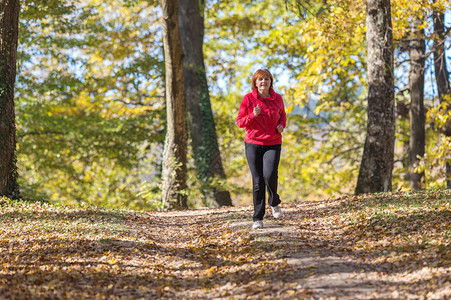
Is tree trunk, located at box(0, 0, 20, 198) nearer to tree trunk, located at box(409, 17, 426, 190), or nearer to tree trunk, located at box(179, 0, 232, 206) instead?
tree trunk, located at box(179, 0, 232, 206)

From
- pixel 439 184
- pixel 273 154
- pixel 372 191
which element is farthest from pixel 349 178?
pixel 273 154

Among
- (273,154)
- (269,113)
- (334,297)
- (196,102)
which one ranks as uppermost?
(196,102)

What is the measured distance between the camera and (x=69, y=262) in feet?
21.7

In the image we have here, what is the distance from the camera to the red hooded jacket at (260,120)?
7836 millimetres

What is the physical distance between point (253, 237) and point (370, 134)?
452cm

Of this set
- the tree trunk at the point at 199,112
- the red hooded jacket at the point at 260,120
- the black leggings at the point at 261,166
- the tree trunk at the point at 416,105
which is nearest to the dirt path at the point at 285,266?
the black leggings at the point at 261,166

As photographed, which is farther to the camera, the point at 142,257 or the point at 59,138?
the point at 59,138

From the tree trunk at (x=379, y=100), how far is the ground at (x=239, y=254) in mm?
938

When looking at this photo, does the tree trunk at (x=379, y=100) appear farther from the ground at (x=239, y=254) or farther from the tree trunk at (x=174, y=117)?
the tree trunk at (x=174, y=117)

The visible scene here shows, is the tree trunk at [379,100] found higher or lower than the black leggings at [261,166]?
higher

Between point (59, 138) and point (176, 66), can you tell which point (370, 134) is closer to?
point (176, 66)

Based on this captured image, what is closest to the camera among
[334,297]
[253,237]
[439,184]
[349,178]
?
[334,297]

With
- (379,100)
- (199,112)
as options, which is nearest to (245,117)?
(379,100)

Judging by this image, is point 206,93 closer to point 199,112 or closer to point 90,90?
point 199,112
